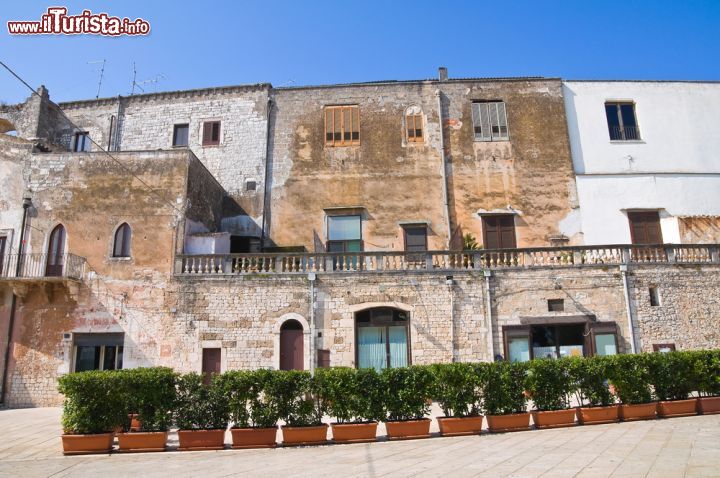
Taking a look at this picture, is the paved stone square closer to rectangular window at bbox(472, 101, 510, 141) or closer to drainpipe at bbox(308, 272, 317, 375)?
drainpipe at bbox(308, 272, 317, 375)

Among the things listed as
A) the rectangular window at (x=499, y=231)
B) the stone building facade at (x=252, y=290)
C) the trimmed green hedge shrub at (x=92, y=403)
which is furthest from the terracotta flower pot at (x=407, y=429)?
the rectangular window at (x=499, y=231)

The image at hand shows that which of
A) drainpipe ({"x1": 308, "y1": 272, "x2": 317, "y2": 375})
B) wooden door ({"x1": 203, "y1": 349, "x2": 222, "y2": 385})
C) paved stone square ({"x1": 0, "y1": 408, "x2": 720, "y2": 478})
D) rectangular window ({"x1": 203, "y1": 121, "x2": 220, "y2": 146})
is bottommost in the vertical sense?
paved stone square ({"x1": 0, "y1": 408, "x2": 720, "y2": 478})

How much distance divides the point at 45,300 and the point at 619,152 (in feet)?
77.2

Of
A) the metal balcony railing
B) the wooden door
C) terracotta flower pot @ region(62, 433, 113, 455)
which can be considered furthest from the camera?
the metal balcony railing

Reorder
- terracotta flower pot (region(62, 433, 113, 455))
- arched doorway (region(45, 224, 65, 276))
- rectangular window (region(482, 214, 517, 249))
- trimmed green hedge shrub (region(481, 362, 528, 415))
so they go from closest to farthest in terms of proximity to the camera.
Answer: terracotta flower pot (region(62, 433, 113, 455)) < trimmed green hedge shrub (region(481, 362, 528, 415)) < arched doorway (region(45, 224, 65, 276)) < rectangular window (region(482, 214, 517, 249))

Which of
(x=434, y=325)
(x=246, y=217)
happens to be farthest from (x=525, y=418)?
(x=246, y=217)

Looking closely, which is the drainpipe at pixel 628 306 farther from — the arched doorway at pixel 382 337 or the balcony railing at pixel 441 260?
the arched doorway at pixel 382 337

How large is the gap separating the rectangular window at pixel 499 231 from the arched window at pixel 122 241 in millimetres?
13899

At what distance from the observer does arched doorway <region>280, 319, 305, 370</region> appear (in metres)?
17.4

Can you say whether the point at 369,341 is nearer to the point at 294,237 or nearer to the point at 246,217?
the point at 294,237

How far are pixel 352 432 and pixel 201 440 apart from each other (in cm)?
308

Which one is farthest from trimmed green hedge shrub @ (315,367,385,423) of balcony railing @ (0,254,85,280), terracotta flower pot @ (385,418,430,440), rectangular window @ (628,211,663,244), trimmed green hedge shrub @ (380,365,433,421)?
rectangular window @ (628,211,663,244)

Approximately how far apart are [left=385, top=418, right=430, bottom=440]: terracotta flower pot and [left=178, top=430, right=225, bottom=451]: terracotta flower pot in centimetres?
348

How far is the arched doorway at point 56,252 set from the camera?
18266mm
